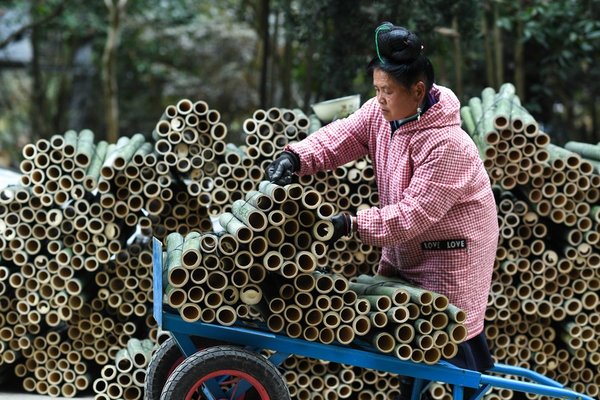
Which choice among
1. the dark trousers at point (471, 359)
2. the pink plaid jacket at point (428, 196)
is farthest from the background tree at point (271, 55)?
the dark trousers at point (471, 359)

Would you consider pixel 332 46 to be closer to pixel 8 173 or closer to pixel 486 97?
pixel 486 97

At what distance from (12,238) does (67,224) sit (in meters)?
0.34

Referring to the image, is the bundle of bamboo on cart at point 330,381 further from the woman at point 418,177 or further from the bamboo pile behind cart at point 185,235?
the woman at point 418,177

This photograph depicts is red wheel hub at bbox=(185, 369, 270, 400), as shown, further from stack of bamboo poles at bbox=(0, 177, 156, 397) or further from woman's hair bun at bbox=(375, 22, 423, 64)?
stack of bamboo poles at bbox=(0, 177, 156, 397)

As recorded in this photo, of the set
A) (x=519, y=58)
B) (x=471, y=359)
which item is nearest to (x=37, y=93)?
(x=519, y=58)

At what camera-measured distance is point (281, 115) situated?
16.0 ft

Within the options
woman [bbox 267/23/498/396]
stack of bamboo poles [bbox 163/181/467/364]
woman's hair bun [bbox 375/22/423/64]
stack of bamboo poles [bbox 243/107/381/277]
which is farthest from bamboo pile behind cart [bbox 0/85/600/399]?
woman's hair bun [bbox 375/22/423/64]

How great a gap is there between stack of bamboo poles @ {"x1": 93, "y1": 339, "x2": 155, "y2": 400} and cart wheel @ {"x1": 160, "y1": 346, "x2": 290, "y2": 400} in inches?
54.2

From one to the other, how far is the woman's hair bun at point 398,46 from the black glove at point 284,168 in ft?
2.17

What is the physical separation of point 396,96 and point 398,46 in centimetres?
21

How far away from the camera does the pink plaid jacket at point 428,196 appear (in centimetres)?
324

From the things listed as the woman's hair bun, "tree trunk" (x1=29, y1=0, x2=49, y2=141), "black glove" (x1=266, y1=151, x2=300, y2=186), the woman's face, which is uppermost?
the woman's hair bun

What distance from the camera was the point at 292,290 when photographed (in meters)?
3.34

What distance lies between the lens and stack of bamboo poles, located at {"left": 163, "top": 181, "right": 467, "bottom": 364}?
3.24 meters
